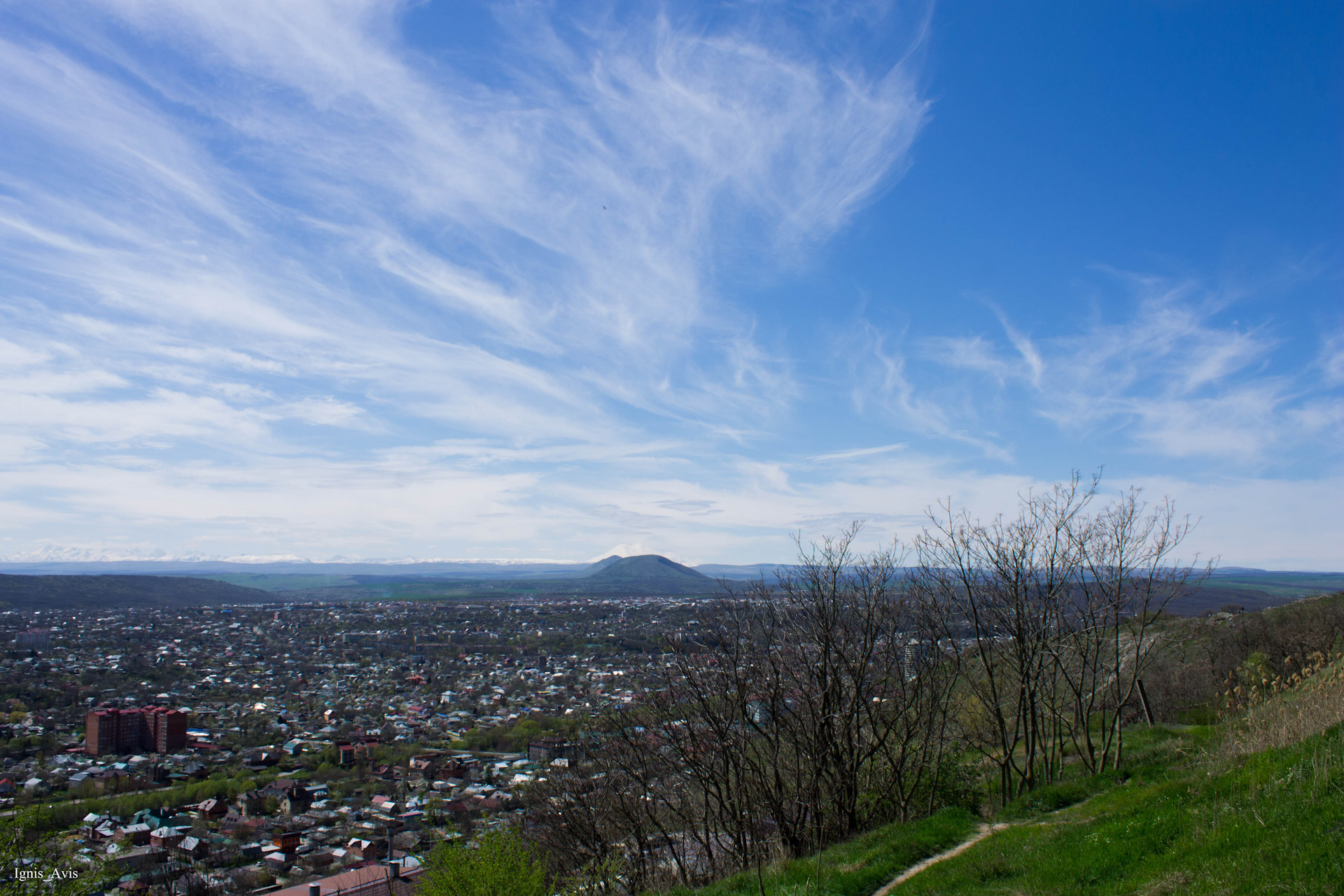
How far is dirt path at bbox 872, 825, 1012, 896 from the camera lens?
840 centimetres

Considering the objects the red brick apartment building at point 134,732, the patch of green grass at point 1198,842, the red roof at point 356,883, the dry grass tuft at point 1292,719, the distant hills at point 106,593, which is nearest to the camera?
the patch of green grass at point 1198,842

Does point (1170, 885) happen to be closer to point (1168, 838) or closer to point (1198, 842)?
point (1198, 842)

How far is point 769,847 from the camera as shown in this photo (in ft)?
42.1

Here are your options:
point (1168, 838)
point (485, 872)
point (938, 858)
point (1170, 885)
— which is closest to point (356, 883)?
point (485, 872)

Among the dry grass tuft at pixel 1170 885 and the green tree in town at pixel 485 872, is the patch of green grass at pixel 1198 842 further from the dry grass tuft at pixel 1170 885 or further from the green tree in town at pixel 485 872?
the green tree in town at pixel 485 872

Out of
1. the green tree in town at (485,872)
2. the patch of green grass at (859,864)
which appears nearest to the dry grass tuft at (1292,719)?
the patch of green grass at (859,864)

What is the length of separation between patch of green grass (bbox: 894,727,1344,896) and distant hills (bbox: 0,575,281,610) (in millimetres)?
146923

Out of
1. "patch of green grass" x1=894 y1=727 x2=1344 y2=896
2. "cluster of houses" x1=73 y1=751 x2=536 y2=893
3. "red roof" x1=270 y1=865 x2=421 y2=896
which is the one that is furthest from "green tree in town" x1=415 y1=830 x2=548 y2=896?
"cluster of houses" x1=73 y1=751 x2=536 y2=893

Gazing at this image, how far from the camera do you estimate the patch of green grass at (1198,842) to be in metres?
4.89

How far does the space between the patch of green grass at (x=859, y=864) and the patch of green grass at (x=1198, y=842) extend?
0.77 metres

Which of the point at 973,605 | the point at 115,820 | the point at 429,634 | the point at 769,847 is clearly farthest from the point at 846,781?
the point at 429,634

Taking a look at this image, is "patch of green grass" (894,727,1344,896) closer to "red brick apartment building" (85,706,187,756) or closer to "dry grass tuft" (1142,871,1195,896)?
"dry grass tuft" (1142,871,1195,896)

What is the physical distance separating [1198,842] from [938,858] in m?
4.44

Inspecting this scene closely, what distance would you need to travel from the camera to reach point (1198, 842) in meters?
5.88
